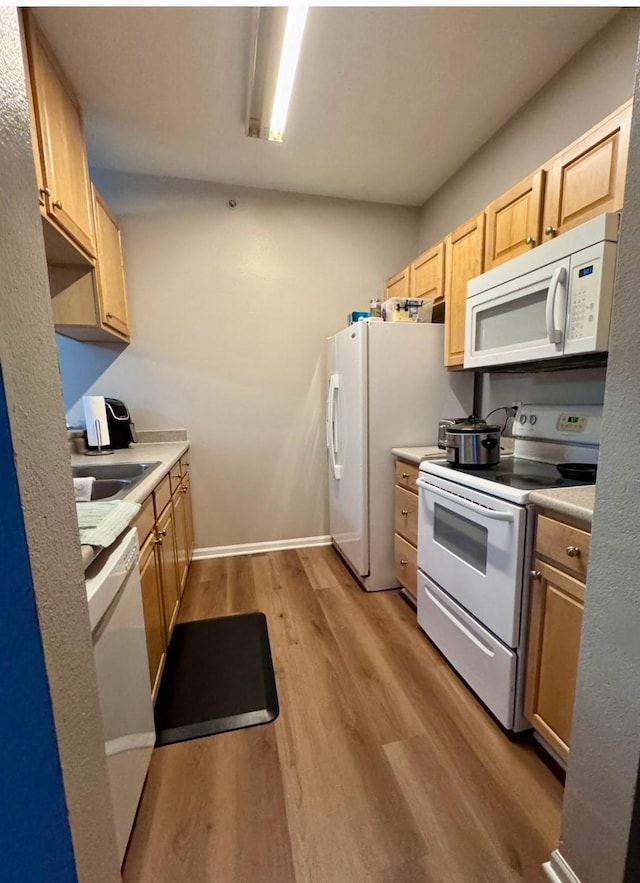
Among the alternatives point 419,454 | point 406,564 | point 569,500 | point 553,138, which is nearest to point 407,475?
point 419,454

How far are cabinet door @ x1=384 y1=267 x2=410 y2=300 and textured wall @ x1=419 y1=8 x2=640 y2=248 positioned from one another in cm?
43

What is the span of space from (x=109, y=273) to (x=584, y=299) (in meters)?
2.43

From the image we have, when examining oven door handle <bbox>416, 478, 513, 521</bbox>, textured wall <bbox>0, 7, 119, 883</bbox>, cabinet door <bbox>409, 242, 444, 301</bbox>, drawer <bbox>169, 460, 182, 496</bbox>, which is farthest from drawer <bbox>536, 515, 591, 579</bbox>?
drawer <bbox>169, 460, 182, 496</bbox>

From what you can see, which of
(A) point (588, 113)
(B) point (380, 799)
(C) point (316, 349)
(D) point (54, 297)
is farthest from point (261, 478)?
(A) point (588, 113)

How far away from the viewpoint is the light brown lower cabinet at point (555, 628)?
1.10 metres

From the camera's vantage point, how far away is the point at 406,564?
219 cm

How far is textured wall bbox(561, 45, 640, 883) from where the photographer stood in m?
0.76

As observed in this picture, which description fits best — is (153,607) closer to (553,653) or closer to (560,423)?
(553,653)

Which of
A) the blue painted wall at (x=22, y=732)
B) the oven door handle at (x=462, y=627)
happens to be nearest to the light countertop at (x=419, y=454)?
the oven door handle at (x=462, y=627)

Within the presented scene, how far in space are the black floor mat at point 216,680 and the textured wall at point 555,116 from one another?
112 inches

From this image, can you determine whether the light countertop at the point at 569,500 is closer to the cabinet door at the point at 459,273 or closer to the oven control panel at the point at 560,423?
the oven control panel at the point at 560,423

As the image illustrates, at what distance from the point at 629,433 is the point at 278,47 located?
75.6 inches

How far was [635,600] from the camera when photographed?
0.77 meters

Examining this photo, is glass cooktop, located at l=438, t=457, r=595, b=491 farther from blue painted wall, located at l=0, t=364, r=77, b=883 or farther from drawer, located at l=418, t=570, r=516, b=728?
blue painted wall, located at l=0, t=364, r=77, b=883
